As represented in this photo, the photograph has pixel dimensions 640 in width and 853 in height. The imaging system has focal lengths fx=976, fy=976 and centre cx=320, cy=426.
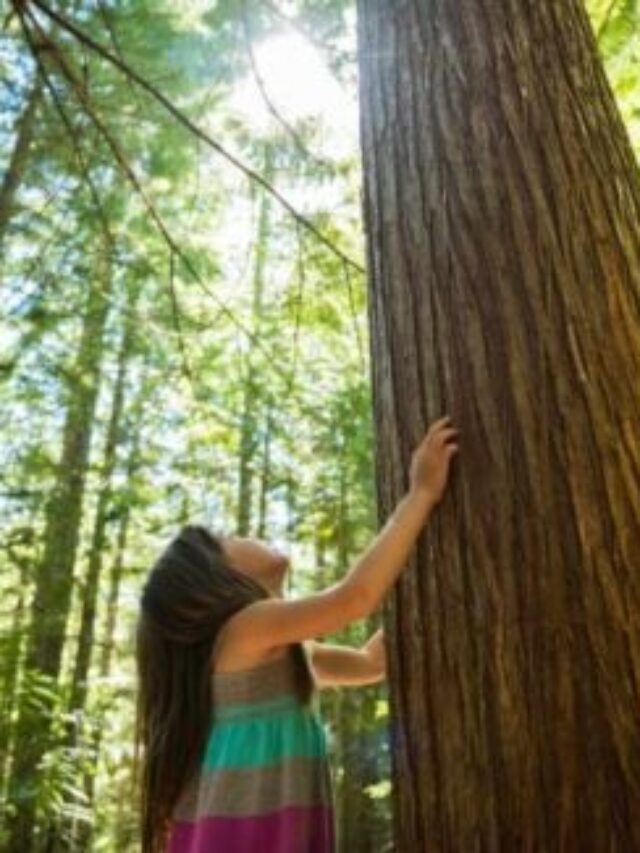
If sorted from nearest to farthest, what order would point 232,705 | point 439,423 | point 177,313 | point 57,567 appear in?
1. point 439,423
2. point 232,705
3. point 177,313
4. point 57,567

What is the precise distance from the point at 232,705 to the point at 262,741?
0.38ft

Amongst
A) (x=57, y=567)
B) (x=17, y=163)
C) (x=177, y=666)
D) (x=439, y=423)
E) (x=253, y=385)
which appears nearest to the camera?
(x=439, y=423)

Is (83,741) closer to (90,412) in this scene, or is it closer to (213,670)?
(90,412)

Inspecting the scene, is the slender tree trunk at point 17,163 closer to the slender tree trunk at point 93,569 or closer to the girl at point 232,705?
the slender tree trunk at point 93,569

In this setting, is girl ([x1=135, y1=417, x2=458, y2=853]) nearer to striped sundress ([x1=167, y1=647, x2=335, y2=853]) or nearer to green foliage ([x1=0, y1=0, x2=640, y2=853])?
striped sundress ([x1=167, y1=647, x2=335, y2=853])

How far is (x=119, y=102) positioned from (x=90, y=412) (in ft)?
11.9

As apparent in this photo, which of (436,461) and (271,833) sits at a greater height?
(436,461)

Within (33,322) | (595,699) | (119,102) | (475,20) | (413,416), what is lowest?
(595,699)

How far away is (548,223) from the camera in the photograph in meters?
1.85

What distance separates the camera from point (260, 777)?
2309 millimetres

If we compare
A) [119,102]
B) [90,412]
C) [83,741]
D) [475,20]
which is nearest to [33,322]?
[119,102]

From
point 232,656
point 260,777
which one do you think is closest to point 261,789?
point 260,777

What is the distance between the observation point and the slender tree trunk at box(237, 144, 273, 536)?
14.9ft

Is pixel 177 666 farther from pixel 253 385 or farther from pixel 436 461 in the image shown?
pixel 253 385
